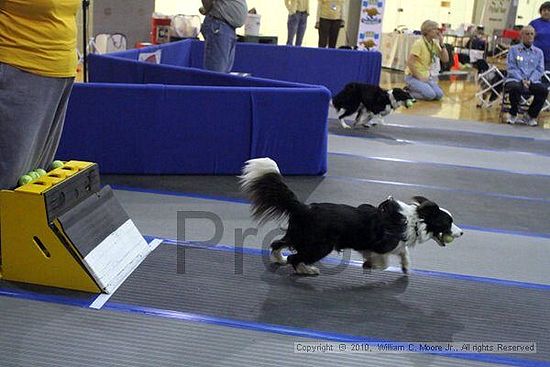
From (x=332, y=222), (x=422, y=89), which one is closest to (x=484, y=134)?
(x=422, y=89)

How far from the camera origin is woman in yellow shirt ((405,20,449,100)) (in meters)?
10.2

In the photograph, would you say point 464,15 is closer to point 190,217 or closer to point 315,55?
point 315,55

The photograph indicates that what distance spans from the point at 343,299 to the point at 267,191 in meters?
0.66

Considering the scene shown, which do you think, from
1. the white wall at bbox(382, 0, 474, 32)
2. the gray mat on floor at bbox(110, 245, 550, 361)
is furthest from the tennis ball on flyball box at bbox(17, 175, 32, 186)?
the white wall at bbox(382, 0, 474, 32)

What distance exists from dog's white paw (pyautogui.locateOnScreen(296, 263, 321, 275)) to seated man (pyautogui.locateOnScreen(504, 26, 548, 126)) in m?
6.30

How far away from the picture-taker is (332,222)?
3340 millimetres

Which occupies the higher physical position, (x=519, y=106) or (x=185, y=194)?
(x=519, y=106)

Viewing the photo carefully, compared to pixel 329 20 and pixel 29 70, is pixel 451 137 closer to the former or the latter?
pixel 329 20

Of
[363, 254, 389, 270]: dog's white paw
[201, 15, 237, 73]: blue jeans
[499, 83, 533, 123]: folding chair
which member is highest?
[201, 15, 237, 73]: blue jeans

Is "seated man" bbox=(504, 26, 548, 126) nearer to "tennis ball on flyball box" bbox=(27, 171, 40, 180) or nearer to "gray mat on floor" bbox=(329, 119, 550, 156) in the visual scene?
"gray mat on floor" bbox=(329, 119, 550, 156)

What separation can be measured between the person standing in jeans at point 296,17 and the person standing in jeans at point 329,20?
0.31 m

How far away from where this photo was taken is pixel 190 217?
4.36m

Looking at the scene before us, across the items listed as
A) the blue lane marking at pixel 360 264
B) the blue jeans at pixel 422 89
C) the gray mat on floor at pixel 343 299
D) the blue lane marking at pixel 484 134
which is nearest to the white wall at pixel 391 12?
the blue jeans at pixel 422 89

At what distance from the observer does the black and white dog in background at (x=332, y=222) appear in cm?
329
